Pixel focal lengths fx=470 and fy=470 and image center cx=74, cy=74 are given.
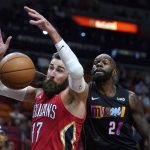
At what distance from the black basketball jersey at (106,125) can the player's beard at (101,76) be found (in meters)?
0.16

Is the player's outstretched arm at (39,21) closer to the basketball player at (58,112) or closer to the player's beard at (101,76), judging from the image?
the basketball player at (58,112)

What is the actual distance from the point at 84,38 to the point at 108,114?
10730 millimetres

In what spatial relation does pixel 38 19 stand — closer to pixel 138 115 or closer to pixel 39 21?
pixel 39 21

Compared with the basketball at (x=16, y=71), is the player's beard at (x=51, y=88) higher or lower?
lower

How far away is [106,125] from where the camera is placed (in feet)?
14.7

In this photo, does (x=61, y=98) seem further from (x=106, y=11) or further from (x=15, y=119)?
(x=106, y=11)

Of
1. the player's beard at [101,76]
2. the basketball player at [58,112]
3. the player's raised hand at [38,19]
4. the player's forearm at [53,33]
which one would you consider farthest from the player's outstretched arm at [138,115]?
the player's raised hand at [38,19]

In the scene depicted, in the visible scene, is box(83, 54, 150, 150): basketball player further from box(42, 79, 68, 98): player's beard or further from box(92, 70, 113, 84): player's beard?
box(42, 79, 68, 98): player's beard

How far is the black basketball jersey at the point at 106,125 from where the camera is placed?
4.46m

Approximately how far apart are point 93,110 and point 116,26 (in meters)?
11.9

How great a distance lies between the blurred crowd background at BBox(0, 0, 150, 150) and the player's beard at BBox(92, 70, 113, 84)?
279 inches

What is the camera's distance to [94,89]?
15.2 feet

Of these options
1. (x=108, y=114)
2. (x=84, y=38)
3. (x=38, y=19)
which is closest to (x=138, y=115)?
(x=108, y=114)

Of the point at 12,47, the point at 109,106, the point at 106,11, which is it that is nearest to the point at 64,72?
the point at 109,106
